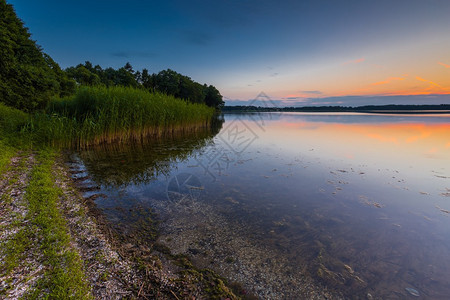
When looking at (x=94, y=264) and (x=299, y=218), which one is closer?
(x=94, y=264)

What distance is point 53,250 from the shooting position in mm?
2309

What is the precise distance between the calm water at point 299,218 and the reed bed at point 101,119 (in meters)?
1.73

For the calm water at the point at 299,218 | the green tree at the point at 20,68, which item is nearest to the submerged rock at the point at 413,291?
the calm water at the point at 299,218

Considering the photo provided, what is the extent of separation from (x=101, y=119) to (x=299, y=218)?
33.0ft

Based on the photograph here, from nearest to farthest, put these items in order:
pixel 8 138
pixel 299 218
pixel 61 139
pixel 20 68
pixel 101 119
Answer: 1. pixel 299 218
2. pixel 8 138
3. pixel 61 139
4. pixel 101 119
5. pixel 20 68

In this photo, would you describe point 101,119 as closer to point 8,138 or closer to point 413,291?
point 8,138

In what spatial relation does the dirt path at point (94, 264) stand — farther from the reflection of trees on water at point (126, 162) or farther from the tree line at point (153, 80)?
the tree line at point (153, 80)

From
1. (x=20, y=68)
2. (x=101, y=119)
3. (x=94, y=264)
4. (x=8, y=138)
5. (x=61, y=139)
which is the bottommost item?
(x=94, y=264)

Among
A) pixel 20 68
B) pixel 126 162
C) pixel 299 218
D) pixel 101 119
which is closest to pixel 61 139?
pixel 101 119

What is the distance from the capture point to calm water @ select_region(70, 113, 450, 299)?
8.52ft

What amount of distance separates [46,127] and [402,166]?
15.3 metres

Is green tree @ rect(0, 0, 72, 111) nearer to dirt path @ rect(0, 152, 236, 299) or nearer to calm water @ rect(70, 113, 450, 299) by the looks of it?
calm water @ rect(70, 113, 450, 299)

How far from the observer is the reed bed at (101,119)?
26.8ft

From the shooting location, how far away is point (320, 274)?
8.64ft
